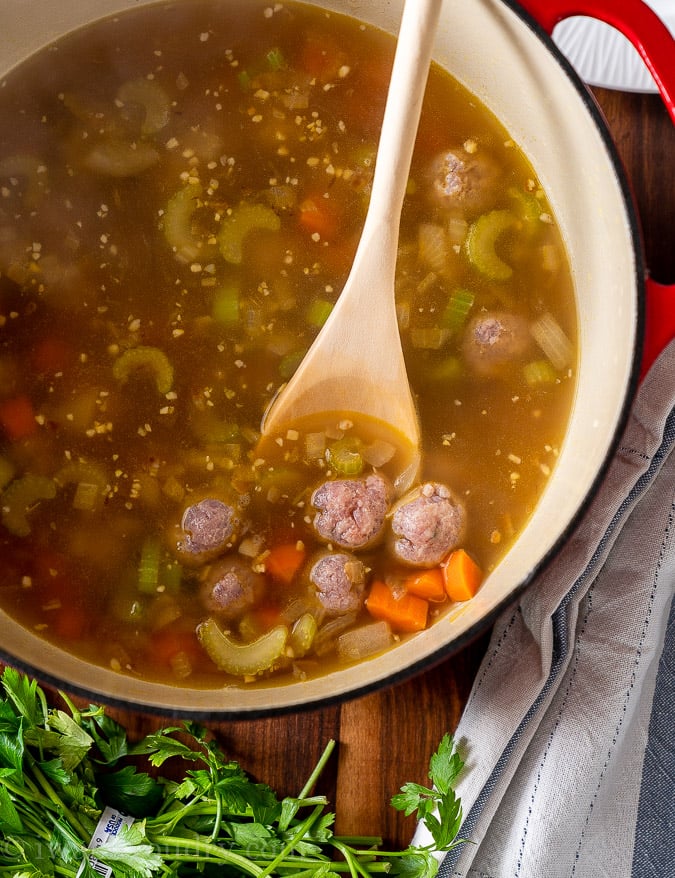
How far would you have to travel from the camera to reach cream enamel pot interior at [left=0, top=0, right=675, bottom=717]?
1.86 meters

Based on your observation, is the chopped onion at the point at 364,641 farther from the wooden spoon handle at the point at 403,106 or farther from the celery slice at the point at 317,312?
the wooden spoon handle at the point at 403,106

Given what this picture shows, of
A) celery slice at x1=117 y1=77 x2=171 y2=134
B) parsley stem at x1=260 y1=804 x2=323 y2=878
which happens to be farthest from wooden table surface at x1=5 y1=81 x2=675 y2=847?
celery slice at x1=117 y1=77 x2=171 y2=134

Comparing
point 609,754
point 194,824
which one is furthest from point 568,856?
point 194,824

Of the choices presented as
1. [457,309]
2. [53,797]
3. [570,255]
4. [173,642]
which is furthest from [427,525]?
[53,797]

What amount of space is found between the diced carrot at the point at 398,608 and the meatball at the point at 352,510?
0.39ft

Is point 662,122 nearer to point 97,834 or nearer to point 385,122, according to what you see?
point 385,122

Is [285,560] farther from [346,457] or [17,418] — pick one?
[17,418]

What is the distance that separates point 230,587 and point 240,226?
85 cm

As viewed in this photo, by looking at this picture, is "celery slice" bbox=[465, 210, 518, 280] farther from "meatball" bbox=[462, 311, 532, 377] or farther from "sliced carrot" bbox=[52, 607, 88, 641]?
"sliced carrot" bbox=[52, 607, 88, 641]

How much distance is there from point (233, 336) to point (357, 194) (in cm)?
46

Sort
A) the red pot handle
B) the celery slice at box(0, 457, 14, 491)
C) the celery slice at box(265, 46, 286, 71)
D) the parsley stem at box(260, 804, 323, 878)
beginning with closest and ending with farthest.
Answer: the red pot handle, the parsley stem at box(260, 804, 323, 878), the celery slice at box(0, 457, 14, 491), the celery slice at box(265, 46, 286, 71)

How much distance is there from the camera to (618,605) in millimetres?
2205

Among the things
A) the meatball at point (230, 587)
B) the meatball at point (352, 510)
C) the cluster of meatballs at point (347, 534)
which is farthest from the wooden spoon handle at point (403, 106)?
the meatball at point (230, 587)

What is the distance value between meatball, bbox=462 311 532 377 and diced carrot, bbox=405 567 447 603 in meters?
0.49
